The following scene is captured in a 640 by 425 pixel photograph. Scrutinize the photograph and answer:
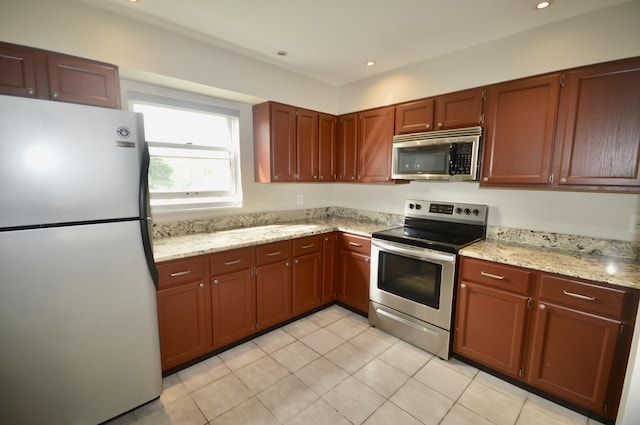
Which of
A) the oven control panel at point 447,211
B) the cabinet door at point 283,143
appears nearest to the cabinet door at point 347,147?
the cabinet door at point 283,143

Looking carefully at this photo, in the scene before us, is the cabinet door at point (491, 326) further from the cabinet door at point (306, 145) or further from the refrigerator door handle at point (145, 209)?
the refrigerator door handle at point (145, 209)

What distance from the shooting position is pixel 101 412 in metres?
1.60

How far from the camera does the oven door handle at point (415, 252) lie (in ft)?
7.17

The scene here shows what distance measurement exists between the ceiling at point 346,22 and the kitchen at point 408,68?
0.30 ft

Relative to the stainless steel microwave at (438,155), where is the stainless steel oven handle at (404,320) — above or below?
below

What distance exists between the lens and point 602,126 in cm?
180

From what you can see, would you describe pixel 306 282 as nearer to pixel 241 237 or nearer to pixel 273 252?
pixel 273 252

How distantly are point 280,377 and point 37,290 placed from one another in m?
1.56

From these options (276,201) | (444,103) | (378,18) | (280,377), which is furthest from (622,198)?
(276,201)

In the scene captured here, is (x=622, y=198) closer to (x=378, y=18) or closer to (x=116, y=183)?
(x=378, y=18)

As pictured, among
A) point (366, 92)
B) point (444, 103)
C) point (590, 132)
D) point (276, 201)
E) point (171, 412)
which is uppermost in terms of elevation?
point (366, 92)

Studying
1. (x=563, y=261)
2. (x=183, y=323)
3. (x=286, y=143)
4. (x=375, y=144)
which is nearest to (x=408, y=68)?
(x=375, y=144)

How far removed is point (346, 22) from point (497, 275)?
6.98ft

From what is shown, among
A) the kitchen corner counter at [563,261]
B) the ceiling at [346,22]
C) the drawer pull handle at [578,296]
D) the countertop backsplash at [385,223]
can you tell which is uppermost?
the ceiling at [346,22]
